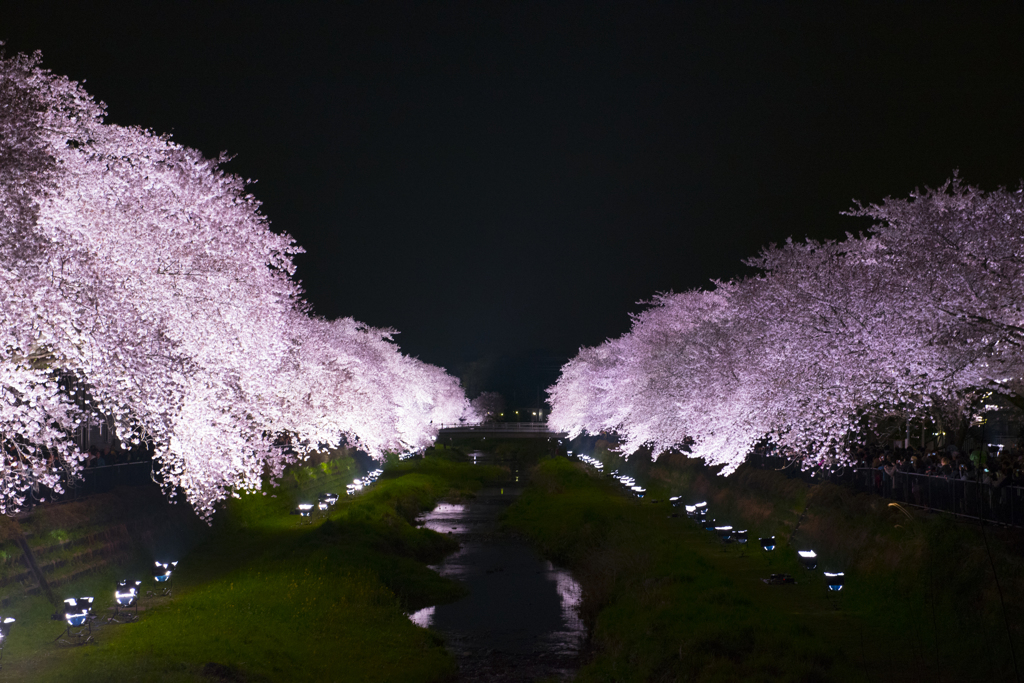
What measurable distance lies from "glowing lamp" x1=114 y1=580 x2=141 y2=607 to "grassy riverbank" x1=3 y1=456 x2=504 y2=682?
522 mm

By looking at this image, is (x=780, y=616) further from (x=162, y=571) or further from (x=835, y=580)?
(x=162, y=571)

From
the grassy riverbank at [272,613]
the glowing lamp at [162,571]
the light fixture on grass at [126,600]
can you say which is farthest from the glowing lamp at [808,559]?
the glowing lamp at [162,571]

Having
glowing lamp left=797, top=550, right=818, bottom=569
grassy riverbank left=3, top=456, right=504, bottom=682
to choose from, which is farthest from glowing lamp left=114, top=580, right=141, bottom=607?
glowing lamp left=797, top=550, right=818, bottom=569

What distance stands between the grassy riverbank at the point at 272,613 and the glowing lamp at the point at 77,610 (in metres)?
0.54

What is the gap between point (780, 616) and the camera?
18.5 m

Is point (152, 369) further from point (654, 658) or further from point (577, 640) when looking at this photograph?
point (577, 640)

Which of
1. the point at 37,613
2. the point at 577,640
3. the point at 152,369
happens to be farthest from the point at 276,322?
the point at 577,640

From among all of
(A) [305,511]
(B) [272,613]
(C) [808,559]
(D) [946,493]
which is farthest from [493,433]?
(D) [946,493]

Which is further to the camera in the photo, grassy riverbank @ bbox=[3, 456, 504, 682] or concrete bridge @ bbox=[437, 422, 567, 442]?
concrete bridge @ bbox=[437, 422, 567, 442]

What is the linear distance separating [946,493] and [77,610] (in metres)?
18.6

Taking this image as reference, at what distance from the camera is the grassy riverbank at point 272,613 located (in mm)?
16453

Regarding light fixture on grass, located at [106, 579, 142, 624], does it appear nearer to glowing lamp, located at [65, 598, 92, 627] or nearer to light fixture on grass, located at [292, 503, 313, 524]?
glowing lamp, located at [65, 598, 92, 627]

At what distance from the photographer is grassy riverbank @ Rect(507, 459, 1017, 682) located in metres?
15.2

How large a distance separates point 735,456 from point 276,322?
1527 centimetres
